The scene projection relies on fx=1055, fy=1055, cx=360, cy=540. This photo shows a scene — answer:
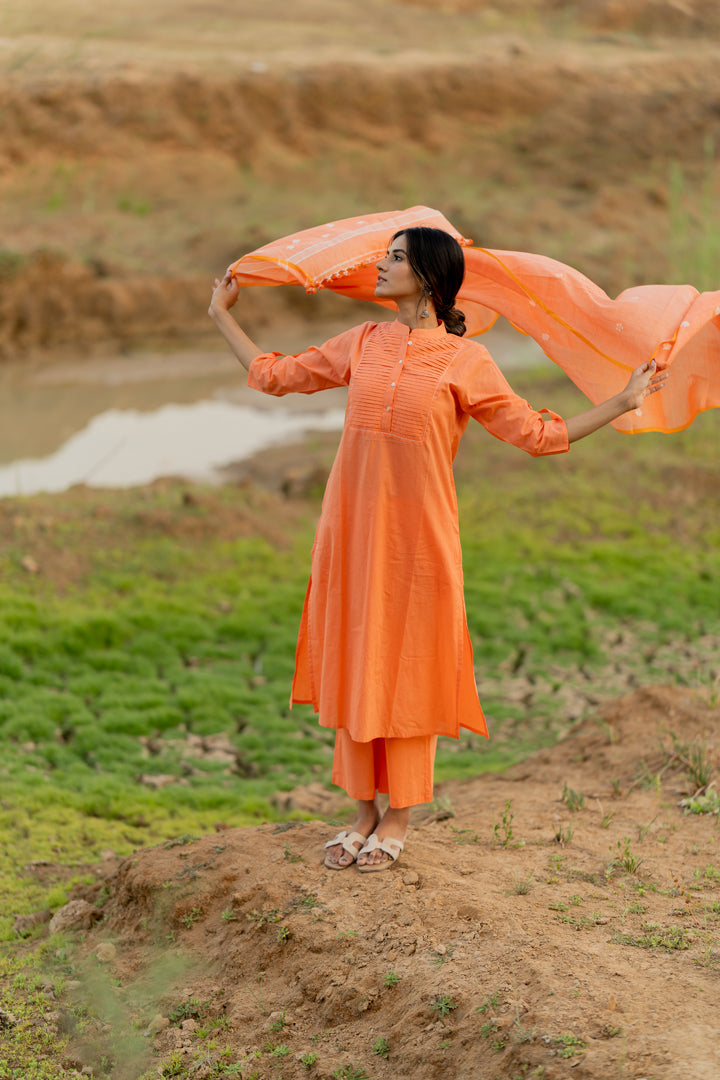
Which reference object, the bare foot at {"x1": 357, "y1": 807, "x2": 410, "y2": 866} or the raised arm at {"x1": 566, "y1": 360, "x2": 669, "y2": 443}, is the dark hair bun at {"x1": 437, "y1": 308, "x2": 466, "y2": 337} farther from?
the bare foot at {"x1": 357, "y1": 807, "x2": 410, "y2": 866}

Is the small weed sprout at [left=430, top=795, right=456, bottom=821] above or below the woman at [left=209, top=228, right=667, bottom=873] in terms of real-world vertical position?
below

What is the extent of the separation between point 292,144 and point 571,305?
16.3 meters

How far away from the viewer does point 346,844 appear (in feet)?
10.3

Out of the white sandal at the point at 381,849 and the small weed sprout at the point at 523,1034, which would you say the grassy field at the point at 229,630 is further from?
the small weed sprout at the point at 523,1034

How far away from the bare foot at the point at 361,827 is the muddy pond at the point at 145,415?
21.2 feet

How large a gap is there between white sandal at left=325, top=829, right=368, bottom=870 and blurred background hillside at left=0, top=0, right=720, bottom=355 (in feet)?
40.0

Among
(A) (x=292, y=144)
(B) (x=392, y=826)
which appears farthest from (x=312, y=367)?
(A) (x=292, y=144)

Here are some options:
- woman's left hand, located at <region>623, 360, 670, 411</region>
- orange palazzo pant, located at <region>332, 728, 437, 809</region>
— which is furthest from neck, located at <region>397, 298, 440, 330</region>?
→ orange palazzo pant, located at <region>332, 728, 437, 809</region>

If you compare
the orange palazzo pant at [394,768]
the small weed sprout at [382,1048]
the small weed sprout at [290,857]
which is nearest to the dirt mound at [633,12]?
the orange palazzo pant at [394,768]

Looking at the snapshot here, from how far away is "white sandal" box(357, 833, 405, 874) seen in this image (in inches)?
120

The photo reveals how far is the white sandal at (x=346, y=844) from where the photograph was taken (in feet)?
10.2

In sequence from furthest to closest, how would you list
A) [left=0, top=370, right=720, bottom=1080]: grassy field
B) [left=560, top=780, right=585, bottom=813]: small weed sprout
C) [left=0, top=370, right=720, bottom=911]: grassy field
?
[left=0, top=370, right=720, bottom=911]: grassy field < [left=0, top=370, right=720, bottom=1080]: grassy field < [left=560, top=780, right=585, bottom=813]: small weed sprout

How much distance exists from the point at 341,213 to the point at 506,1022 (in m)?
15.5

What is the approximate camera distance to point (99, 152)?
16750mm
